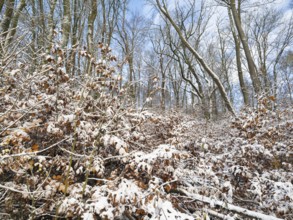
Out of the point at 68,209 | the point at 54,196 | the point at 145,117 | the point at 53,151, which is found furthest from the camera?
the point at 145,117

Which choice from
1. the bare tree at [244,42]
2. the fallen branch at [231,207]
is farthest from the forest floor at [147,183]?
the bare tree at [244,42]

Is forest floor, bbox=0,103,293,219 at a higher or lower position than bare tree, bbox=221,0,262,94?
lower

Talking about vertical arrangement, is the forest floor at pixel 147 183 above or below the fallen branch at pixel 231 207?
above

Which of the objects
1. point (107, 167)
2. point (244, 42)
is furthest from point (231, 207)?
point (244, 42)

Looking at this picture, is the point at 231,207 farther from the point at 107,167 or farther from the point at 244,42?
the point at 244,42

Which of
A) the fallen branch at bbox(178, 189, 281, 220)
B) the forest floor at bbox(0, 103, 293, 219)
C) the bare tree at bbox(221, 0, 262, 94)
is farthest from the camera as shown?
the bare tree at bbox(221, 0, 262, 94)

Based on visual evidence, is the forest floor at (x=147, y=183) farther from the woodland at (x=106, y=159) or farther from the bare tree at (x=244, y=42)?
the bare tree at (x=244, y=42)

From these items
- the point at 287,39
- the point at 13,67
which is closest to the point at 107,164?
the point at 13,67

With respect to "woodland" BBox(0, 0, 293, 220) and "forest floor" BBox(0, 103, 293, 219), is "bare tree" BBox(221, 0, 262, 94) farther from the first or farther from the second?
"forest floor" BBox(0, 103, 293, 219)

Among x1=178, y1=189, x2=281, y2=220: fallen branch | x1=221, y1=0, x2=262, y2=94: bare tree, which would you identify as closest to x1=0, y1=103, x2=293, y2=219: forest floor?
x1=178, y1=189, x2=281, y2=220: fallen branch

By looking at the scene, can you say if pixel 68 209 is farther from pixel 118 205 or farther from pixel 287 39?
pixel 287 39

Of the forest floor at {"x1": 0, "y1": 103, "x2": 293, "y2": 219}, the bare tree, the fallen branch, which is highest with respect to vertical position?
the bare tree

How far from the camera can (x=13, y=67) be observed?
4.02 meters

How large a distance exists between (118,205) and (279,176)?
297cm
